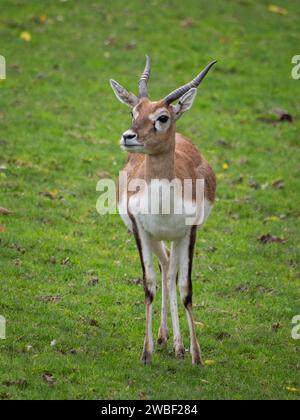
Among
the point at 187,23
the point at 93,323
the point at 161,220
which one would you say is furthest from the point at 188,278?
the point at 187,23

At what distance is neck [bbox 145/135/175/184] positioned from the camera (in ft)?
29.8

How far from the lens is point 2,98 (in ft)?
58.1

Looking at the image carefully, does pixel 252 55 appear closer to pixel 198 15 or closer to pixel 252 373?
pixel 198 15

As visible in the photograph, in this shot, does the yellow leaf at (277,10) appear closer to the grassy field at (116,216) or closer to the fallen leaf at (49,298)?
the grassy field at (116,216)

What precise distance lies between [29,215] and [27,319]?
361 cm

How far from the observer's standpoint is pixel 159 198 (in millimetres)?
8938

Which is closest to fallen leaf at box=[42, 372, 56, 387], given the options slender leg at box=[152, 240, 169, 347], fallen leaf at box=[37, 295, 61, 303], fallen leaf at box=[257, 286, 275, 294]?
slender leg at box=[152, 240, 169, 347]

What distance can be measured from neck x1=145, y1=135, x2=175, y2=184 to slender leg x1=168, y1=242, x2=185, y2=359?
87 centimetres

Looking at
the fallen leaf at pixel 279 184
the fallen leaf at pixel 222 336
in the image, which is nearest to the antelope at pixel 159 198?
the fallen leaf at pixel 222 336

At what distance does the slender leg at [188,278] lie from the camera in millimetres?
9297

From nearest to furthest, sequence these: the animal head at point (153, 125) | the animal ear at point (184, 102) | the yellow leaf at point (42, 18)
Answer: the animal head at point (153, 125) → the animal ear at point (184, 102) → the yellow leaf at point (42, 18)

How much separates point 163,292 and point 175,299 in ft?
1.36

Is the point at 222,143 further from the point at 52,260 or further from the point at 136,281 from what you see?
the point at 52,260

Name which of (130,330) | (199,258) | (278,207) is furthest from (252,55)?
(130,330)
